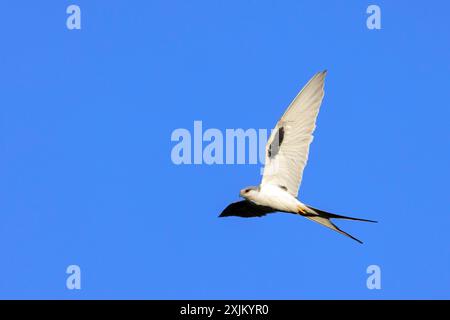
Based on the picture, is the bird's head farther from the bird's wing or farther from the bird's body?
the bird's wing

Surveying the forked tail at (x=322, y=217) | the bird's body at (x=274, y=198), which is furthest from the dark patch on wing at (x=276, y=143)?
the forked tail at (x=322, y=217)

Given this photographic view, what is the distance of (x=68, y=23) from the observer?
12.1 m

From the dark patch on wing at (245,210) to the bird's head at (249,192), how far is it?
68 centimetres

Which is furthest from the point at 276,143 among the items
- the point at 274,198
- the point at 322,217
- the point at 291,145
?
the point at 322,217

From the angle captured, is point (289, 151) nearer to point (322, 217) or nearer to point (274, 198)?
point (274, 198)

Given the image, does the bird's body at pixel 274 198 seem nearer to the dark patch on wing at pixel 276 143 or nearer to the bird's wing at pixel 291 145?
the bird's wing at pixel 291 145

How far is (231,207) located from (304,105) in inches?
68.9

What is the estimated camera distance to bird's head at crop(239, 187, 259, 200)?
31.2ft

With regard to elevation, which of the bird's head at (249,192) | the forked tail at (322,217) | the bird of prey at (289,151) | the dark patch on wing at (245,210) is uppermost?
the bird of prey at (289,151)

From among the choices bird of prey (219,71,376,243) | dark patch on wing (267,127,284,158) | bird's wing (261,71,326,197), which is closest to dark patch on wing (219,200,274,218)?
bird of prey (219,71,376,243)

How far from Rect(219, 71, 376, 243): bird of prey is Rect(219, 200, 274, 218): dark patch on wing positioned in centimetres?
58

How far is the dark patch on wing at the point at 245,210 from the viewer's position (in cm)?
1034
